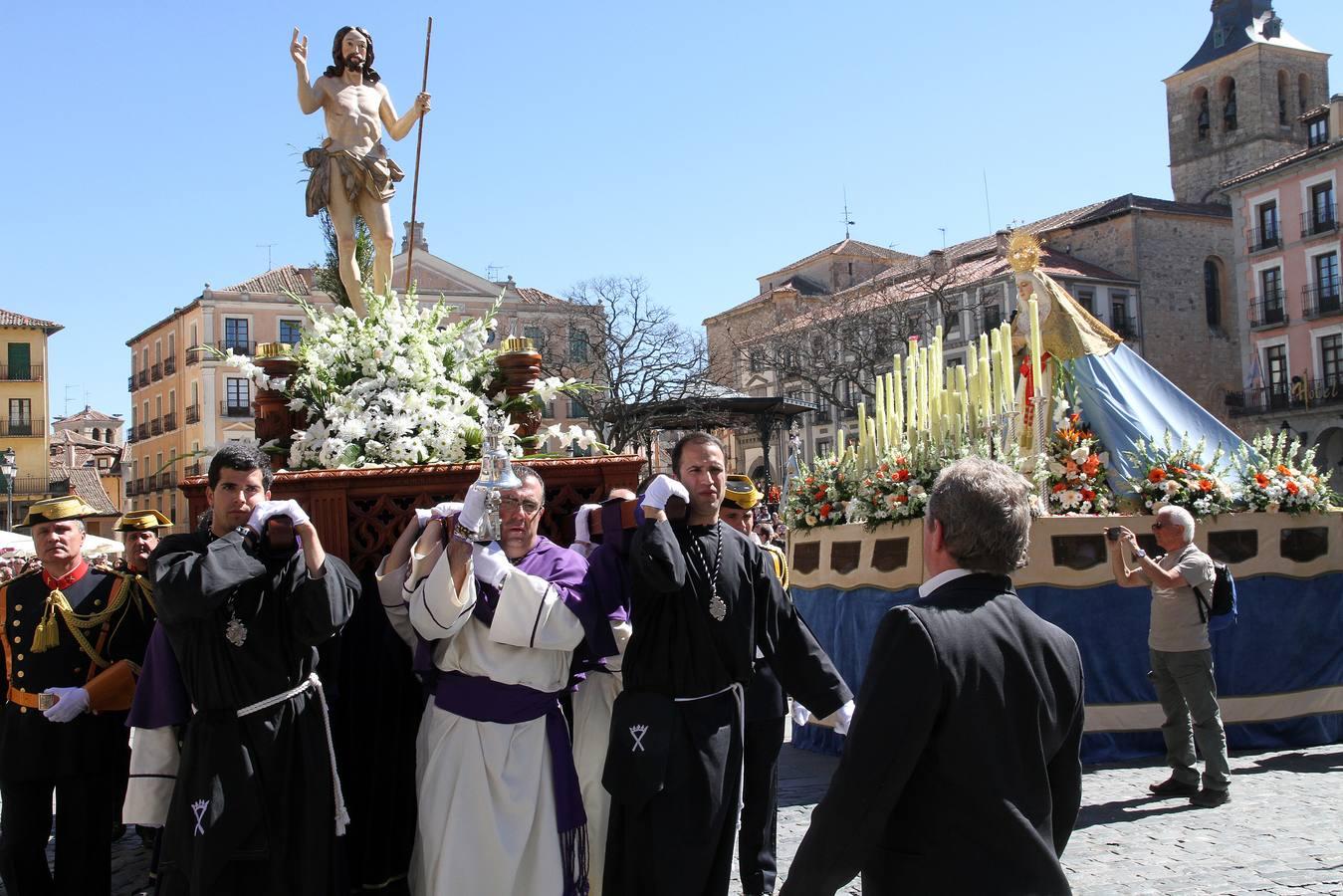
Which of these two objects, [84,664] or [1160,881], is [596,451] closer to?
[84,664]

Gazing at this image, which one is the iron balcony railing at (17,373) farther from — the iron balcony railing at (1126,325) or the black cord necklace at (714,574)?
the black cord necklace at (714,574)

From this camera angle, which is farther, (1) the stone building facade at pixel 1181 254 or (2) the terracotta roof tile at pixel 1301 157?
(1) the stone building facade at pixel 1181 254

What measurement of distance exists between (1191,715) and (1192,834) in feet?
4.05

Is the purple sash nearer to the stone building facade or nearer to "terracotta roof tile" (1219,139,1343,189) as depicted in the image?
the stone building facade

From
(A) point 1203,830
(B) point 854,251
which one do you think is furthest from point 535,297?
(A) point 1203,830

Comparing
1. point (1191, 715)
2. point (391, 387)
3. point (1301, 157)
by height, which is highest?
point (1301, 157)

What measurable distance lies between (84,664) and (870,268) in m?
56.2

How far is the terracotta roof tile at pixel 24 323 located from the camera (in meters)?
55.3

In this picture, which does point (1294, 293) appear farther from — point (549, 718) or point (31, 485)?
point (31, 485)

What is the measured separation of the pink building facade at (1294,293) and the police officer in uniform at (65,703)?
41.4 metres

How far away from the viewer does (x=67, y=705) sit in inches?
209

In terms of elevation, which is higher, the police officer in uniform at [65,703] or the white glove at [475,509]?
the white glove at [475,509]

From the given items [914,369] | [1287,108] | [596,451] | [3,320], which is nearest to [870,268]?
[1287,108]

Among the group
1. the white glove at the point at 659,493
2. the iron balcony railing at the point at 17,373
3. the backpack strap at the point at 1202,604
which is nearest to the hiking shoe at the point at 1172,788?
the backpack strap at the point at 1202,604
